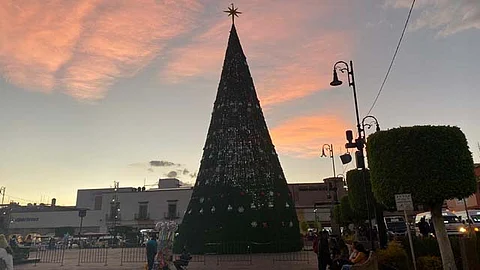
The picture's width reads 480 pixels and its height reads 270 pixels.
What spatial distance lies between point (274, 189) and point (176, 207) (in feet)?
143

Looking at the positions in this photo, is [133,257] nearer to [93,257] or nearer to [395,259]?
[93,257]

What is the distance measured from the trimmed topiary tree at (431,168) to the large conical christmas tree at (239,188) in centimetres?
1269

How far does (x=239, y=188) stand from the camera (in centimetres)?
2342

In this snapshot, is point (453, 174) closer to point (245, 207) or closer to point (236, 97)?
point (245, 207)

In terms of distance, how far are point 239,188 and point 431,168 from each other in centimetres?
→ 1427

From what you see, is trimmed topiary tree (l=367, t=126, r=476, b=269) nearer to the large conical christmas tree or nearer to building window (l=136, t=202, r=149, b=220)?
the large conical christmas tree

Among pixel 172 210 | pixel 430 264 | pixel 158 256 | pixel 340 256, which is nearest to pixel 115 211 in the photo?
pixel 172 210

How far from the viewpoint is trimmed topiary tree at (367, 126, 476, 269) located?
10.1 meters

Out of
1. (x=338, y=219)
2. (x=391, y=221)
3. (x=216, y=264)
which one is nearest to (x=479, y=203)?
(x=391, y=221)

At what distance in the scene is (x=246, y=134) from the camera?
24766 millimetres

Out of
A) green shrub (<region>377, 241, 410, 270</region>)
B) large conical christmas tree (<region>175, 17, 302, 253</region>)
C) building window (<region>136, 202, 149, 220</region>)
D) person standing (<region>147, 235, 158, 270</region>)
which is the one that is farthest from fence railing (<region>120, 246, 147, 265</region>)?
building window (<region>136, 202, 149, 220</region>)

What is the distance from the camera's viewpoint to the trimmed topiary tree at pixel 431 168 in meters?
10.1

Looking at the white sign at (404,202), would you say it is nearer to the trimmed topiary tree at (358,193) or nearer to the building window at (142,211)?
the trimmed topiary tree at (358,193)

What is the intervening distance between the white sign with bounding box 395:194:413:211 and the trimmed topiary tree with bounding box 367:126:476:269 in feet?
2.29
